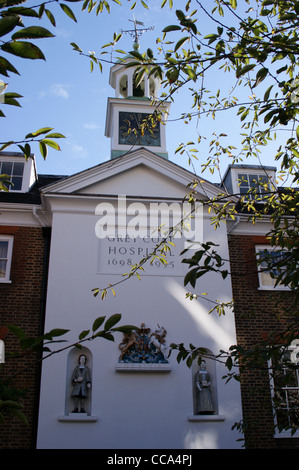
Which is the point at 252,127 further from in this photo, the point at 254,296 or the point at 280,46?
the point at 254,296

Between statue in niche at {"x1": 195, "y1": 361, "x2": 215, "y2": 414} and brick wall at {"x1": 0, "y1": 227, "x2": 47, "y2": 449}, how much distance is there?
3.87m

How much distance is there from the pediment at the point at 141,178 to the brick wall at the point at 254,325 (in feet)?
6.35

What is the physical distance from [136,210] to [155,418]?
5.44 metres

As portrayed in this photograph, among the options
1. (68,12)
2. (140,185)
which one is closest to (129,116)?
(140,185)

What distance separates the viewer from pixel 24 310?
12.5m

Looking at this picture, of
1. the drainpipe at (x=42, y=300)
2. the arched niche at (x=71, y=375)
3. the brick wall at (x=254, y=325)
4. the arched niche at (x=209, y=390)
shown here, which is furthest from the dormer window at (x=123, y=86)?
the arched niche at (x=209, y=390)

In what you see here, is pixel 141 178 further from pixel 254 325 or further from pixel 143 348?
pixel 254 325

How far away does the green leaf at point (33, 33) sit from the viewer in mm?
2114

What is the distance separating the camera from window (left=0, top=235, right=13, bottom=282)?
13000 mm

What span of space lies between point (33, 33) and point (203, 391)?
35.4 ft

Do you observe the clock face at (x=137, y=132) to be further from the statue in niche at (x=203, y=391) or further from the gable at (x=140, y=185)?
the statue in niche at (x=203, y=391)
